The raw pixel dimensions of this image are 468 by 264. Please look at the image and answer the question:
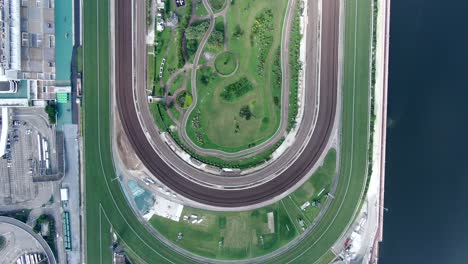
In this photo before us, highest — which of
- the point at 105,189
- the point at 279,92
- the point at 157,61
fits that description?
the point at 157,61

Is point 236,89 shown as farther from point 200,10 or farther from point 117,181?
point 117,181

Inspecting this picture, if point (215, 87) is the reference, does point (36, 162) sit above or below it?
below

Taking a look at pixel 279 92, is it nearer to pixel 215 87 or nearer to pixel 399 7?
pixel 215 87

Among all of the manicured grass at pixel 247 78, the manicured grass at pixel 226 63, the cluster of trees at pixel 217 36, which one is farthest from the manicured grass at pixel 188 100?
the cluster of trees at pixel 217 36

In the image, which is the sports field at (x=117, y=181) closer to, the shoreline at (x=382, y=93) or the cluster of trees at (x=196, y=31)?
the shoreline at (x=382, y=93)

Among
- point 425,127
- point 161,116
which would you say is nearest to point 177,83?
point 161,116

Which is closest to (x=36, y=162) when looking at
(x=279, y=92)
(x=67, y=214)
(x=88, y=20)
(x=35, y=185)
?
(x=35, y=185)
